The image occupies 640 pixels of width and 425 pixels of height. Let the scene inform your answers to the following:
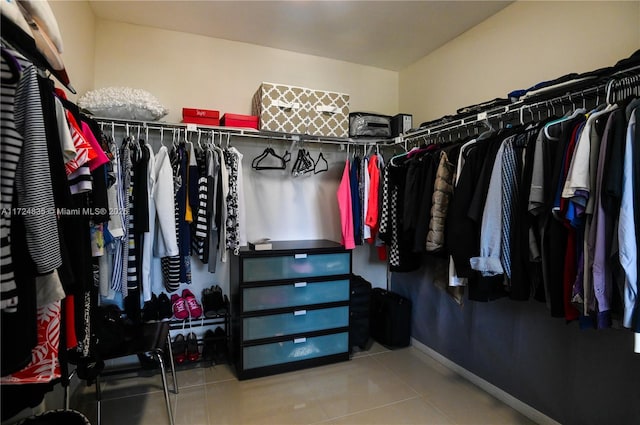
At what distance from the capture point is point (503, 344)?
86.2 inches

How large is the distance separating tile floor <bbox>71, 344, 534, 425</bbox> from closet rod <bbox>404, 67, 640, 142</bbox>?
1809 mm

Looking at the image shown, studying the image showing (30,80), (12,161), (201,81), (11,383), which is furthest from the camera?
(201,81)

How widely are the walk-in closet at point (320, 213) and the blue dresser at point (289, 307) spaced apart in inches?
0.6

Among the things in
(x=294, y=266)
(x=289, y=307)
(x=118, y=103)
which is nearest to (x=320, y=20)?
(x=118, y=103)

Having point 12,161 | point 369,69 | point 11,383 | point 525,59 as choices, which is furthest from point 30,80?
point 369,69

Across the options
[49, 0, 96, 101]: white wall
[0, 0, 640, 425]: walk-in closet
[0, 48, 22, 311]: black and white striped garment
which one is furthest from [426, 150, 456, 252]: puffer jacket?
[49, 0, 96, 101]: white wall

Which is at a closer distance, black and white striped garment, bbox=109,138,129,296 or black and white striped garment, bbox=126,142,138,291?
black and white striped garment, bbox=109,138,129,296

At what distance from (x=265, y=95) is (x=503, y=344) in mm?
2443

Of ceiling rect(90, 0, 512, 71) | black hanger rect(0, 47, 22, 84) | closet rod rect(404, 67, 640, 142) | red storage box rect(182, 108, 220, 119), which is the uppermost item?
ceiling rect(90, 0, 512, 71)

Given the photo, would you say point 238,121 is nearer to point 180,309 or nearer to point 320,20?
point 320,20

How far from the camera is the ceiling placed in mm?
2346

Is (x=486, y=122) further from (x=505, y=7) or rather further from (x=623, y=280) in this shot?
(x=623, y=280)

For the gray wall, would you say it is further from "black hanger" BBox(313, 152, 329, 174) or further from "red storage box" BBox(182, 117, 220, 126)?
"red storage box" BBox(182, 117, 220, 126)

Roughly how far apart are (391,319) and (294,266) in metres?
1.06
